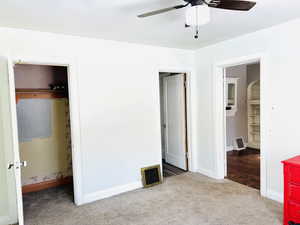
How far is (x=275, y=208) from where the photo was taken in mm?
2752

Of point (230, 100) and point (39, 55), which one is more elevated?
point (39, 55)

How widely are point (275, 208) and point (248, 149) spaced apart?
3342 mm

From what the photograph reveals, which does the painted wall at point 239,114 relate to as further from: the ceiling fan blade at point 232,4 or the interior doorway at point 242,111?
the ceiling fan blade at point 232,4

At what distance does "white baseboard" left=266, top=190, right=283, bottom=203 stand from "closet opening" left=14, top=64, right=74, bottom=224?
2.99 m

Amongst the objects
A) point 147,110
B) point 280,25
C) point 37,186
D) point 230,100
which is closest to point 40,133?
point 37,186

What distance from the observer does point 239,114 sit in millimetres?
6023

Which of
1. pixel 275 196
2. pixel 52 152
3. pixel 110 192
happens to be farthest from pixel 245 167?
pixel 52 152

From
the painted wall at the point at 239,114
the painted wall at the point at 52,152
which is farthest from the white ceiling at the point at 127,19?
the painted wall at the point at 239,114

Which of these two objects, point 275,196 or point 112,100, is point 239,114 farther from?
point 112,100

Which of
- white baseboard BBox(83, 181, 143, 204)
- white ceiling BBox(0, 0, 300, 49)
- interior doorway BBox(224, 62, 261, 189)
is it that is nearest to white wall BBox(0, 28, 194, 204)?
white baseboard BBox(83, 181, 143, 204)

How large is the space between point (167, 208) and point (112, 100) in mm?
1770

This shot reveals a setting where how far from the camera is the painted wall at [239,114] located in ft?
19.0

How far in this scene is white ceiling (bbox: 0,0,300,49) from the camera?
2.09 m

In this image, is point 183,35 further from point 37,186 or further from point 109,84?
point 37,186
